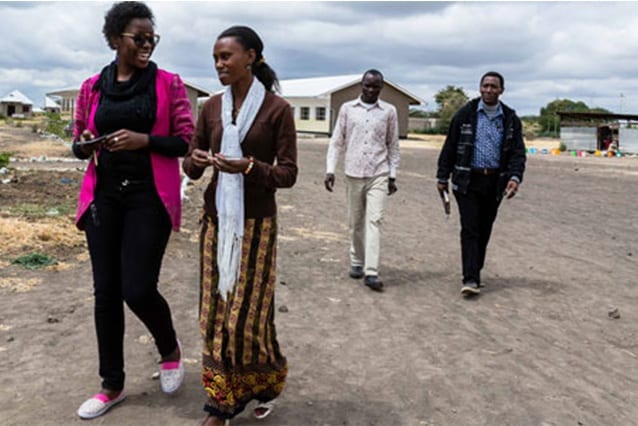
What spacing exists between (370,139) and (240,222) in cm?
380

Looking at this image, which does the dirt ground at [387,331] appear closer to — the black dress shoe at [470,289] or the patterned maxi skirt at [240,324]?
the black dress shoe at [470,289]

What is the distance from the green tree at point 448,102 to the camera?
6143 centimetres

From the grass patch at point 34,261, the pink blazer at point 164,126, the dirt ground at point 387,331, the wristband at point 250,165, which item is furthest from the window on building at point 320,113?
the wristband at point 250,165

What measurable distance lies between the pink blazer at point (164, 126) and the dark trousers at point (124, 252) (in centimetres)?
5

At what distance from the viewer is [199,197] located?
516 inches

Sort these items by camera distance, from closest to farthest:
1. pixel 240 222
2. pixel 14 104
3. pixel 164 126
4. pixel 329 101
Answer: pixel 240 222 < pixel 164 126 < pixel 329 101 < pixel 14 104

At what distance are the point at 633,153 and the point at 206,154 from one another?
36726 millimetres

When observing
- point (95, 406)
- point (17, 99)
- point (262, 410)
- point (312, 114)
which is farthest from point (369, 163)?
point (17, 99)

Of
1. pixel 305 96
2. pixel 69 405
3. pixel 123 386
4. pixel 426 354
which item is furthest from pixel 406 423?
pixel 305 96

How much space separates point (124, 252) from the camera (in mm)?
3707

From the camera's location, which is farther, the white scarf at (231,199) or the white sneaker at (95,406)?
the white sneaker at (95,406)

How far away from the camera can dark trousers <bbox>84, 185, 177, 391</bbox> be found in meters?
3.69

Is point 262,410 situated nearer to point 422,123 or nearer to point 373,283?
point 373,283

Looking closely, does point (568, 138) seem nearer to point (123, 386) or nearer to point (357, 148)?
point (357, 148)
